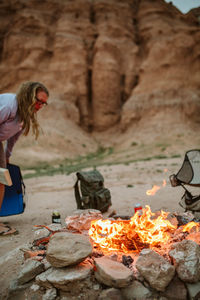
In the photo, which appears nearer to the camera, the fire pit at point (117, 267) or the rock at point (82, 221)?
the fire pit at point (117, 267)

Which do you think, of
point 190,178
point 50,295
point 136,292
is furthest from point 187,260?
point 190,178

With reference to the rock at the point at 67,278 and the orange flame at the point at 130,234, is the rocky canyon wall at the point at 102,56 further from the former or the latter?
the rock at the point at 67,278

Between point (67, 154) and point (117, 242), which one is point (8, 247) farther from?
point (67, 154)

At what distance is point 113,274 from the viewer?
6.12 feet

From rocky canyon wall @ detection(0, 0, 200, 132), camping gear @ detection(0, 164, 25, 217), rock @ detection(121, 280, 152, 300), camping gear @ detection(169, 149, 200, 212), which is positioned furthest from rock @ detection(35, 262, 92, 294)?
rocky canyon wall @ detection(0, 0, 200, 132)

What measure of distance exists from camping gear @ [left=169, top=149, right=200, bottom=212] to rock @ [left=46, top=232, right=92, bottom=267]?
1924 millimetres

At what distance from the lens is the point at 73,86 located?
23.7 meters

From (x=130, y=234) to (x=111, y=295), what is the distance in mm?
744

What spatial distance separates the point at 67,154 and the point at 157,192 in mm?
13972

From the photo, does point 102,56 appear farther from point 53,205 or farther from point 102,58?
point 53,205

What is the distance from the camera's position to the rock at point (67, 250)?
2.00m

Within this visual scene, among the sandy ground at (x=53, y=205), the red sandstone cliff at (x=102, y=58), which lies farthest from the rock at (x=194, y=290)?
the red sandstone cliff at (x=102, y=58)

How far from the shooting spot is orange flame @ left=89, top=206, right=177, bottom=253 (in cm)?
246

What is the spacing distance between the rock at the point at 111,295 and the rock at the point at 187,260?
0.51 m
